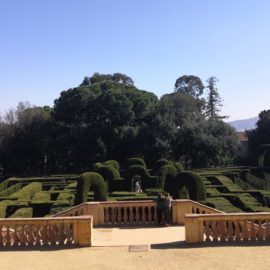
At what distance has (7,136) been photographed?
64125 mm

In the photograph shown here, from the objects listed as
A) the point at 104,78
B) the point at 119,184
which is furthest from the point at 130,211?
the point at 104,78

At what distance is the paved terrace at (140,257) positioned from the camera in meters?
11.3

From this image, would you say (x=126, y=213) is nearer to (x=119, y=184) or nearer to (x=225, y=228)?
(x=225, y=228)

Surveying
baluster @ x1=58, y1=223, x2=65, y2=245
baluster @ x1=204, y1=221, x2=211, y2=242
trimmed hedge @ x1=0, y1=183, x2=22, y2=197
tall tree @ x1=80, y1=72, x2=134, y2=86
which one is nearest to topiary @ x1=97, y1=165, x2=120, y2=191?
trimmed hedge @ x1=0, y1=183, x2=22, y2=197

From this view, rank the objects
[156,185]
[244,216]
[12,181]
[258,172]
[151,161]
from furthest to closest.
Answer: [151,161], [258,172], [12,181], [156,185], [244,216]

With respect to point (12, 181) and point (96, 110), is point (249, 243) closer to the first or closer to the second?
point (12, 181)

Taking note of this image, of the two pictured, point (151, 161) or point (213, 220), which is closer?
point (213, 220)

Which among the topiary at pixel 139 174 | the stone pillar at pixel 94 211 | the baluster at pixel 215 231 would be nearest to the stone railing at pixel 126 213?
the stone pillar at pixel 94 211

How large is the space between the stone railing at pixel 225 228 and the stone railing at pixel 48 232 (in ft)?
9.56

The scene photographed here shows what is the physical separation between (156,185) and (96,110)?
28859 mm

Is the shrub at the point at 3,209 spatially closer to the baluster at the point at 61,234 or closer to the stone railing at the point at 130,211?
the stone railing at the point at 130,211

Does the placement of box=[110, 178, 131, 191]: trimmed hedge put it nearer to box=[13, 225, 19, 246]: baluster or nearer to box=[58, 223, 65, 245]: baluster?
box=[58, 223, 65, 245]: baluster

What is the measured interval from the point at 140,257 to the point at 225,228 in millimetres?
2789

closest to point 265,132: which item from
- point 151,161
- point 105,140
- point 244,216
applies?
point 151,161
